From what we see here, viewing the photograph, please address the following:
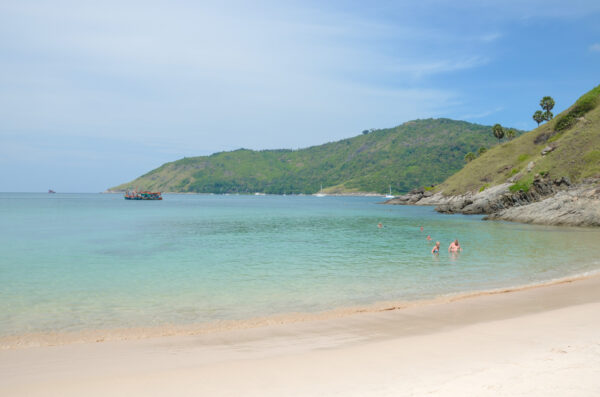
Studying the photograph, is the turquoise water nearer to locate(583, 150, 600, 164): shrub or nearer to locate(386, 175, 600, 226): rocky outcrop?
locate(386, 175, 600, 226): rocky outcrop

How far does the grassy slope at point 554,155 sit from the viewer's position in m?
67.6

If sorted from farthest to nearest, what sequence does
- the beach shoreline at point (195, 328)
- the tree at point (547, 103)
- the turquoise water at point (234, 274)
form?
the tree at point (547, 103) → the turquoise water at point (234, 274) → the beach shoreline at point (195, 328)

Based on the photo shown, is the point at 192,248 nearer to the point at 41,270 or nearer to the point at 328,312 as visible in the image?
the point at 41,270

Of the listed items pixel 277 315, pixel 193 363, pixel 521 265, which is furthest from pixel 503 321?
pixel 521 265

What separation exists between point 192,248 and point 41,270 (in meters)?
11.1

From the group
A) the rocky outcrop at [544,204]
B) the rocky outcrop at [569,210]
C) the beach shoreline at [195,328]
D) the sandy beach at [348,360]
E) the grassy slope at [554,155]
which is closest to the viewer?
the sandy beach at [348,360]

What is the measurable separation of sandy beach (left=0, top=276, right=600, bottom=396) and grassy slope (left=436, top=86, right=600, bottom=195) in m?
65.4

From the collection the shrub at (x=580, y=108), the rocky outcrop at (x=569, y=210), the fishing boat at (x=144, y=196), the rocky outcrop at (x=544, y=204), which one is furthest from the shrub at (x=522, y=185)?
the fishing boat at (x=144, y=196)

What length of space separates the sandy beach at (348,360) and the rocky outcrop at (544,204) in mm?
43288

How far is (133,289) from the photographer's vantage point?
16.7m

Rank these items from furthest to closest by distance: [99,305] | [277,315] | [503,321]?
[99,305] → [277,315] → [503,321]

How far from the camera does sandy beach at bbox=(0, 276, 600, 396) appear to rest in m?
6.50

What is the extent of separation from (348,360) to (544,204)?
187 ft

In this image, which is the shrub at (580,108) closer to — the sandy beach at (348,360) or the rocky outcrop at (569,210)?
the rocky outcrop at (569,210)
